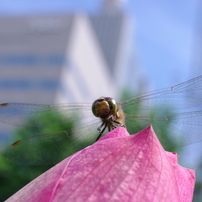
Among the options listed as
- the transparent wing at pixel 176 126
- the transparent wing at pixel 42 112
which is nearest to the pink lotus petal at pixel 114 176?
the transparent wing at pixel 176 126

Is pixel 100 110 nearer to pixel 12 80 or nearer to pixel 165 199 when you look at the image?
pixel 165 199

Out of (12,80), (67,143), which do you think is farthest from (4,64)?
(67,143)

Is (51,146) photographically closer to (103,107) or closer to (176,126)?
(103,107)

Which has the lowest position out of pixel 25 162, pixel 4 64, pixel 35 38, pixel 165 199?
pixel 25 162

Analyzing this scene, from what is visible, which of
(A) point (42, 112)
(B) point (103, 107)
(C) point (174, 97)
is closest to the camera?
(B) point (103, 107)

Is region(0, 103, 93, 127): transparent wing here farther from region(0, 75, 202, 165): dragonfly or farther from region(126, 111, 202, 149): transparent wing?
region(126, 111, 202, 149): transparent wing

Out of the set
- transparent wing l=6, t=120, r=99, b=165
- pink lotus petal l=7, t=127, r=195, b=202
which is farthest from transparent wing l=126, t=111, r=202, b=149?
pink lotus petal l=7, t=127, r=195, b=202

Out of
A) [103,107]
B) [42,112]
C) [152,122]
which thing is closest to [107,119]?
[103,107]
